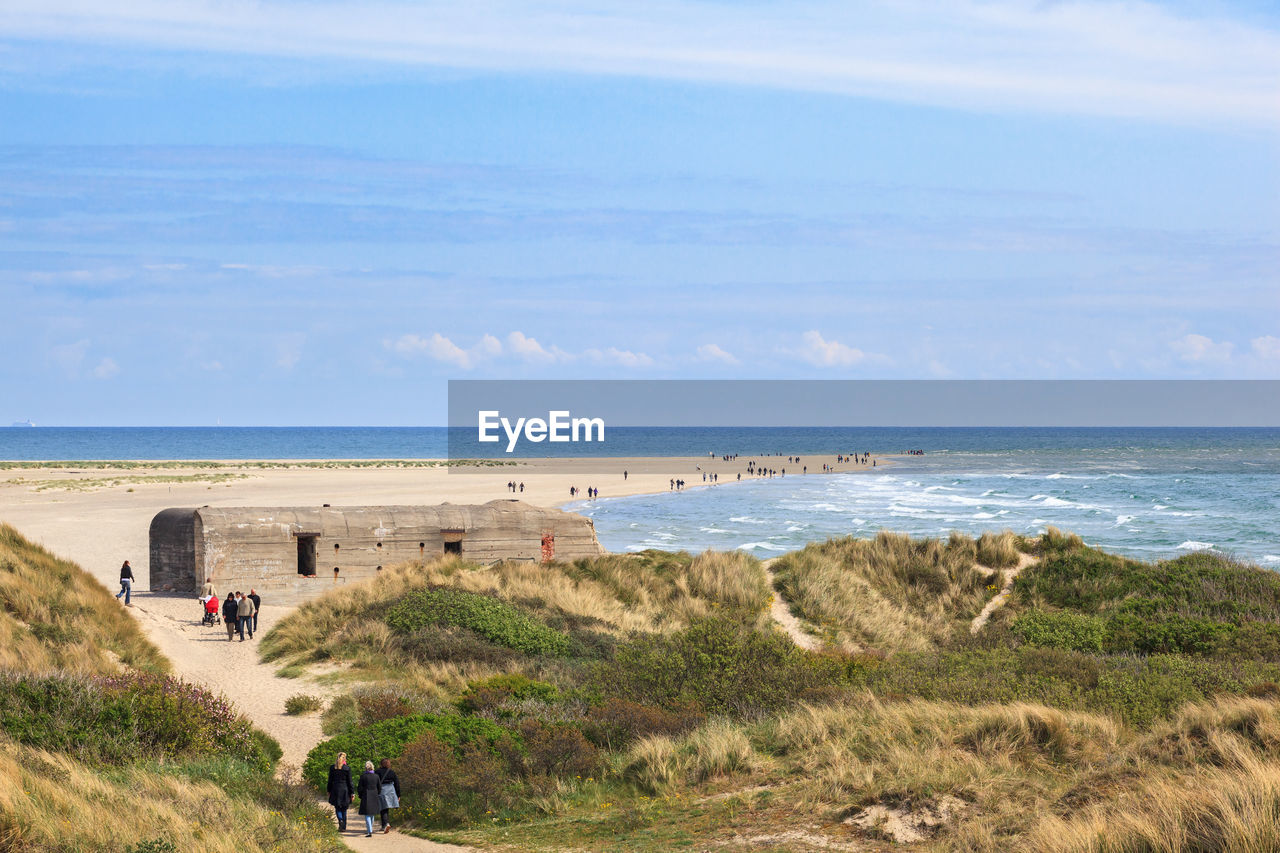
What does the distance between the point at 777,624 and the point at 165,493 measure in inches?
2417

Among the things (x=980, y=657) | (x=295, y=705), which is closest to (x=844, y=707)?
(x=980, y=657)

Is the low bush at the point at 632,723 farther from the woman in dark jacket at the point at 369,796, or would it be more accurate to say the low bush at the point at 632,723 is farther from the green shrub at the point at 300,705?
the green shrub at the point at 300,705

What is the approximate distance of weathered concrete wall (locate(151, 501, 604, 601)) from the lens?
84.4 ft

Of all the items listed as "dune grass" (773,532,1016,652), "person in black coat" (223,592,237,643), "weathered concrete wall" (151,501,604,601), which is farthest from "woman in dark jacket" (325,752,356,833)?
"weathered concrete wall" (151,501,604,601)

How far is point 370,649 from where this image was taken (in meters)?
19.2

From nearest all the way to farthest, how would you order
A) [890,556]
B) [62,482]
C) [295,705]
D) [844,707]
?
1. [844,707]
2. [295,705]
3. [890,556]
4. [62,482]

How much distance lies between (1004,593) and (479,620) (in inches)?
567

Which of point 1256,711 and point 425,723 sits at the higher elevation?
point 1256,711

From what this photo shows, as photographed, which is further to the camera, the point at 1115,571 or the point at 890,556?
the point at 890,556

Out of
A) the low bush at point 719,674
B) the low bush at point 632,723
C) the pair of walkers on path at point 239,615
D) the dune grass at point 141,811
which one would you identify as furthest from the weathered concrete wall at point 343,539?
the dune grass at point 141,811

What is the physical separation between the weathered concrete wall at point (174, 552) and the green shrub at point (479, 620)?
9772 mm

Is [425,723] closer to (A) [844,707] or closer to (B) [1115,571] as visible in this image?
(A) [844,707]

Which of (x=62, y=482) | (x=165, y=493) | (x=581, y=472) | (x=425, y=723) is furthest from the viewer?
(x=581, y=472)

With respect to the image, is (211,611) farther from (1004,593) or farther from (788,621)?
(1004,593)
